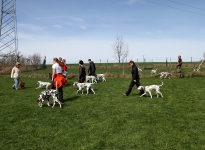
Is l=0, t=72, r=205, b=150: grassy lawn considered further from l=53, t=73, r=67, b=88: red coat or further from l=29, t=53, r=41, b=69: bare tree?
l=29, t=53, r=41, b=69: bare tree

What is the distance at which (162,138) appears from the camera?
572cm

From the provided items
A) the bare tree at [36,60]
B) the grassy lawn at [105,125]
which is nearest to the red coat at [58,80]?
the grassy lawn at [105,125]

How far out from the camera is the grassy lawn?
551 cm

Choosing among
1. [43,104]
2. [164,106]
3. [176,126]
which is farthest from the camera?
[43,104]

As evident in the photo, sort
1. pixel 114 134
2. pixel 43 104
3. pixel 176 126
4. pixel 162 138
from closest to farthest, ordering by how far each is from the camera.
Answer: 1. pixel 162 138
2. pixel 114 134
3. pixel 176 126
4. pixel 43 104

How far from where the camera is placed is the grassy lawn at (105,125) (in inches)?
217

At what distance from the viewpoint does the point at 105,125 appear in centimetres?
686

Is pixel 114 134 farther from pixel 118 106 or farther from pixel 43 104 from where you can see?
pixel 43 104

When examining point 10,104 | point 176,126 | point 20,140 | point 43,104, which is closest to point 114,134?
point 176,126

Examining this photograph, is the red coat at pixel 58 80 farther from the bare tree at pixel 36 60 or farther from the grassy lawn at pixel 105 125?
the bare tree at pixel 36 60

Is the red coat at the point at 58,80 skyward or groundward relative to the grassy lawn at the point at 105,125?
skyward

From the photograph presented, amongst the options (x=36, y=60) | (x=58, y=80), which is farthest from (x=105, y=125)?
(x=36, y=60)

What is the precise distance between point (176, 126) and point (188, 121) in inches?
26.7

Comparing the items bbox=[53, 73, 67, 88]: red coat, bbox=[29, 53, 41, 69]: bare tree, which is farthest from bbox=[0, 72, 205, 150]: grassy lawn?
bbox=[29, 53, 41, 69]: bare tree
